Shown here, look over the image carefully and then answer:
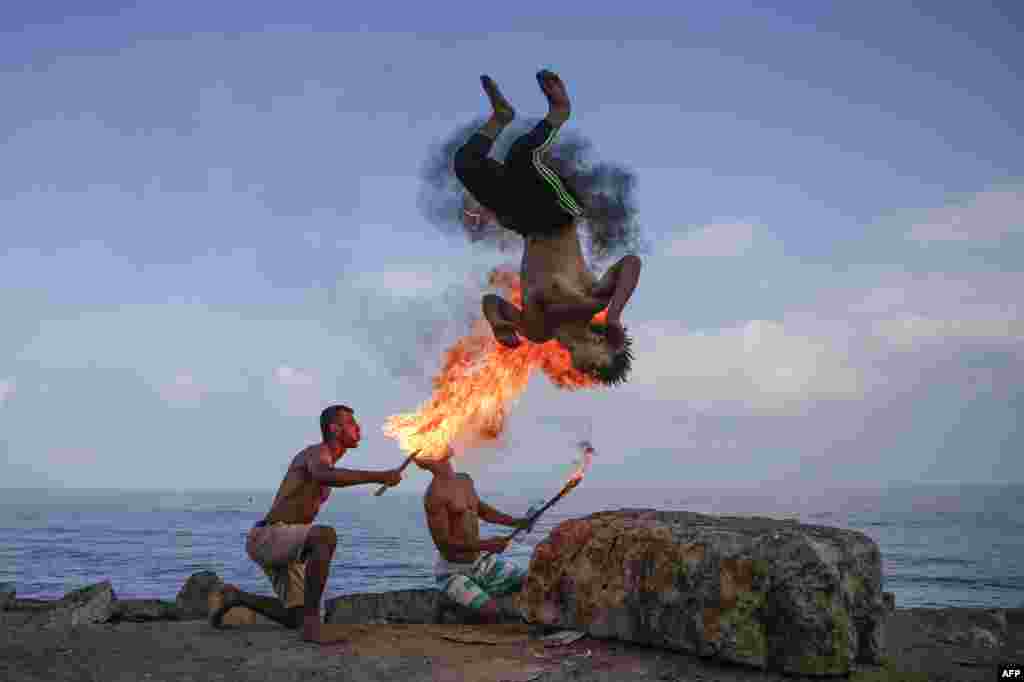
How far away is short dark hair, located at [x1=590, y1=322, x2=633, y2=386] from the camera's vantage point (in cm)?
834

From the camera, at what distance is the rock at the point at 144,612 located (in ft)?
43.5

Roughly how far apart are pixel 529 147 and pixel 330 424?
3744mm

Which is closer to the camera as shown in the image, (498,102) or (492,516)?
(498,102)

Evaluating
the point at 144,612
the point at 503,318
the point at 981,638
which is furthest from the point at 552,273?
the point at 144,612

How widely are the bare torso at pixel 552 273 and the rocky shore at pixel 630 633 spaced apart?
2.35 m

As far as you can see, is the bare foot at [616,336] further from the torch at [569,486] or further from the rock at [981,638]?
the rock at [981,638]

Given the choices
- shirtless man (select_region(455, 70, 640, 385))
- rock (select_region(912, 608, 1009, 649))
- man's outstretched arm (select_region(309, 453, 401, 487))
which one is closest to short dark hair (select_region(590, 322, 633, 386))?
shirtless man (select_region(455, 70, 640, 385))

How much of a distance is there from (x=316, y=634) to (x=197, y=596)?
5.76m

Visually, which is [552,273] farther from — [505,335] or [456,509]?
[456,509]

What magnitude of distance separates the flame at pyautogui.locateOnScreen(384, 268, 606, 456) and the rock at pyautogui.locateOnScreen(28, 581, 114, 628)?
19.2 ft

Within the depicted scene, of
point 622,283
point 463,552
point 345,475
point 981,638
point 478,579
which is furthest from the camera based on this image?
point 981,638

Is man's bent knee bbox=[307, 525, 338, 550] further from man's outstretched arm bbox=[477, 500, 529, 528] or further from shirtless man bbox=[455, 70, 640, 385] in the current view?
shirtless man bbox=[455, 70, 640, 385]

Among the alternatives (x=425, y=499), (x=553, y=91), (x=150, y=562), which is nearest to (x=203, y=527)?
(x=150, y=562)

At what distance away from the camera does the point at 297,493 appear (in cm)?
929
